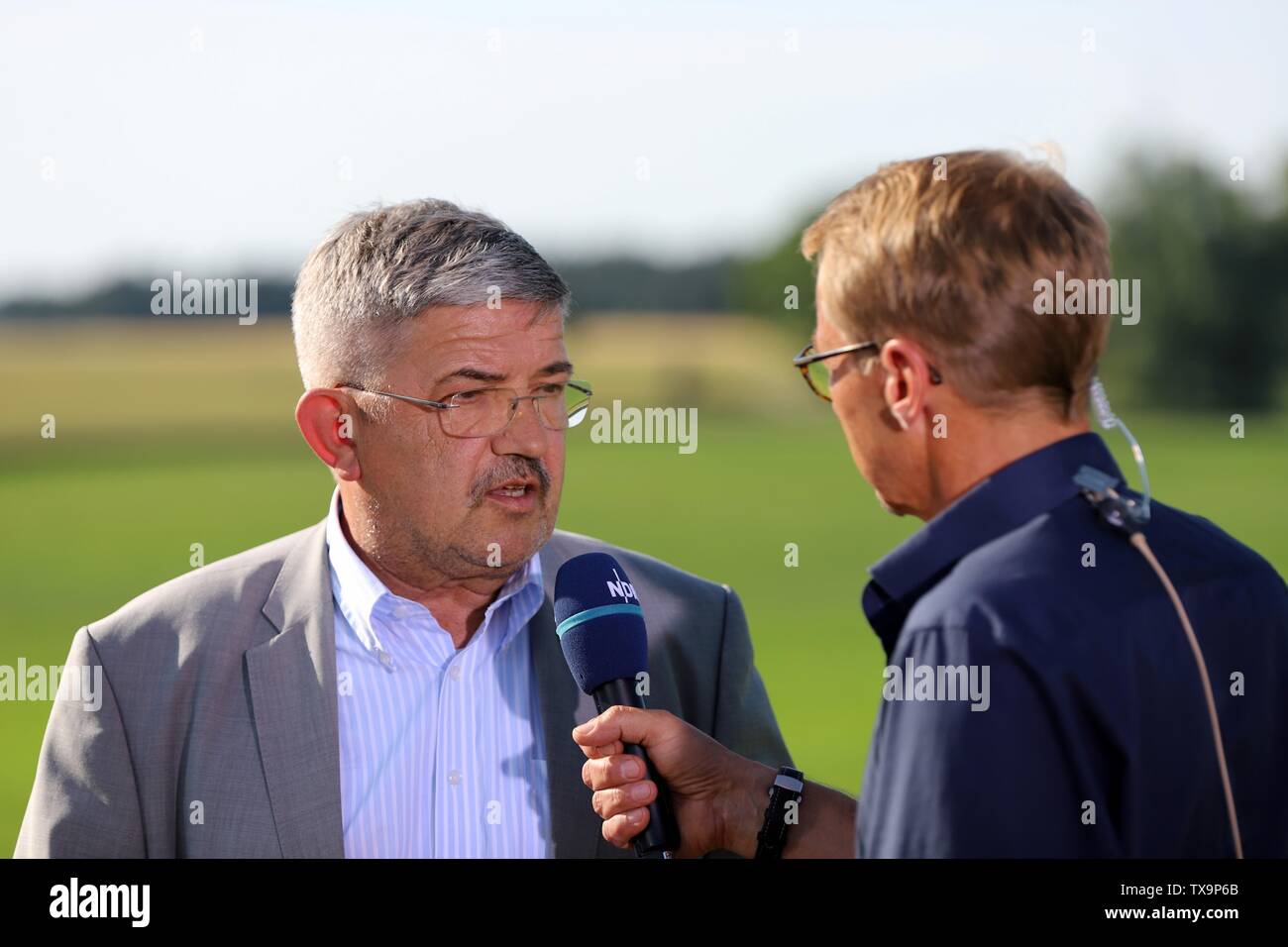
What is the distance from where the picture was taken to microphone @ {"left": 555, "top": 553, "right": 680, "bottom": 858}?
3.04m

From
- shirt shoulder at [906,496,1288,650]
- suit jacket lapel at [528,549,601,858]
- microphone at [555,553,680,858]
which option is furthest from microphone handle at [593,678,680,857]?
shirt shoulder at [906,496,1288,650]

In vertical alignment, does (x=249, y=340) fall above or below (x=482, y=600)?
above

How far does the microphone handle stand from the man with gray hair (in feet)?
1.39

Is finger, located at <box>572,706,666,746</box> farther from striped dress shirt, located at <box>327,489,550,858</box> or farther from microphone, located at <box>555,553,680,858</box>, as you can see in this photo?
striped dress shirt, located at <box>327,489,550,858</box>

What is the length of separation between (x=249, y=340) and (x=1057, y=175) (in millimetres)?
64217

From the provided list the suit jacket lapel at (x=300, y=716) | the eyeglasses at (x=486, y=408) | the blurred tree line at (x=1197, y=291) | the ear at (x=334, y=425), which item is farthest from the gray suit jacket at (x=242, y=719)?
the blurred tree line at (x=1197, y=291)

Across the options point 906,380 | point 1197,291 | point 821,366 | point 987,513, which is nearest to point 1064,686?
point 987,513

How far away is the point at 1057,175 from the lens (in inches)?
100.0
